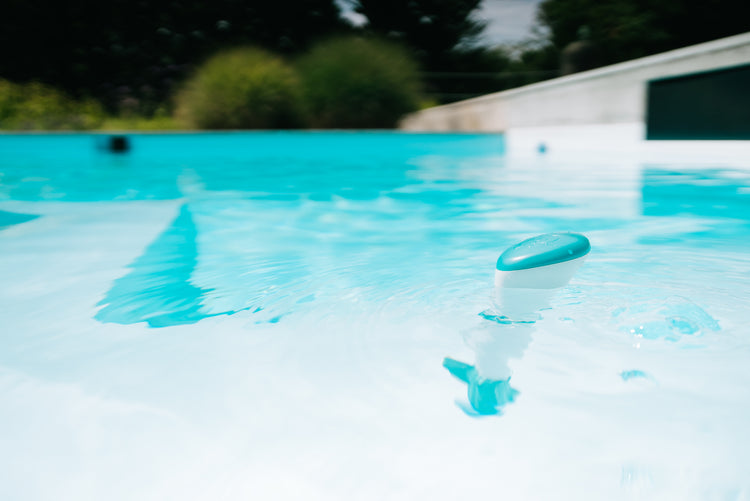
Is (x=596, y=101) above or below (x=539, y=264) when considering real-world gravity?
above

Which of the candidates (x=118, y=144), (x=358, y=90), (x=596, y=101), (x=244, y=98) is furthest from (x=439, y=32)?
(x=118, y=144)

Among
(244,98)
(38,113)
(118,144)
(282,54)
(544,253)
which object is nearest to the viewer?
(544,253)

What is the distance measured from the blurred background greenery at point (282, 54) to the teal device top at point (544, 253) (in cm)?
934

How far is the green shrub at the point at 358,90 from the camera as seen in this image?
1031 cm

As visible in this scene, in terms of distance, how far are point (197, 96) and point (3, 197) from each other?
6.19 metres

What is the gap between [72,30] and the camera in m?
16.0

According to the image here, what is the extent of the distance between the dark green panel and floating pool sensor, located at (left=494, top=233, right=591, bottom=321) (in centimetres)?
590

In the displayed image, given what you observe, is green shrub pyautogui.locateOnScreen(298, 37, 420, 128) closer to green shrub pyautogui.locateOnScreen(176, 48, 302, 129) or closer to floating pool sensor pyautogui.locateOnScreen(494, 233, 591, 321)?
green shrub pyautogui.locateOnScreen(176, 48, 302, 129)

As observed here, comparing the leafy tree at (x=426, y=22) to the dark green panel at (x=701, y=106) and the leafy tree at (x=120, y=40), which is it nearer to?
the leafy tree at (x=120, y=40)

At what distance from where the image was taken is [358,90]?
1029 cm

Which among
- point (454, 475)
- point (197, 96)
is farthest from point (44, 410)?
point (197, 96)

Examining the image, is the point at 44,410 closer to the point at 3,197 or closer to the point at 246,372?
the point at 246,372

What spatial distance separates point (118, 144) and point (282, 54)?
39.0 feet

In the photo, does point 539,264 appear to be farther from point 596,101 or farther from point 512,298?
point 596,101
